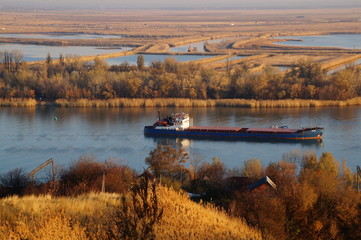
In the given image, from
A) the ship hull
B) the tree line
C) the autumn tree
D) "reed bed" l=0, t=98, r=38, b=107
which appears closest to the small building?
the autumn tree

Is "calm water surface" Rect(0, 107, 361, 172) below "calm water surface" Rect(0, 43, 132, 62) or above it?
below

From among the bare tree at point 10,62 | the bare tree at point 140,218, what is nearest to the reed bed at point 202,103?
the bare tree at point 10,62

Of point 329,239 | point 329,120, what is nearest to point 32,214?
point 329,239

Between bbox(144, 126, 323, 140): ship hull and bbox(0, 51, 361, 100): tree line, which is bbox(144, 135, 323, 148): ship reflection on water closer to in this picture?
bbox(144, 126, 323, 140): ship hull

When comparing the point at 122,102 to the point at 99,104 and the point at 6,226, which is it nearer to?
the point at 99,104

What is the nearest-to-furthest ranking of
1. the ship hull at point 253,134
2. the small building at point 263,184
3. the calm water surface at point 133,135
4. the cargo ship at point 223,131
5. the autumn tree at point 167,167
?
the small building at point 263,184 → the autumn tree at point 167,167 → the calm water surface at point 133,135 → the ship hull at point 253,134 → the cargo ship at point 223,131

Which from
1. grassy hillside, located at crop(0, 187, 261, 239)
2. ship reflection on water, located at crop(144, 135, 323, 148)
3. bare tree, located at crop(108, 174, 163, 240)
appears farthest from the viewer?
ship reflection on water, located at crop(144, 135, 323, 148)

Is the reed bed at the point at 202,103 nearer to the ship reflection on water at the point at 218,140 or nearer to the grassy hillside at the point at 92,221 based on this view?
the ship reflection on water at the point at 218,140
